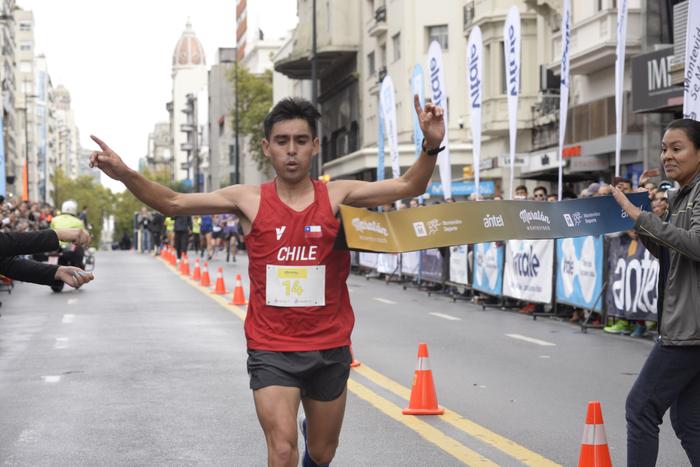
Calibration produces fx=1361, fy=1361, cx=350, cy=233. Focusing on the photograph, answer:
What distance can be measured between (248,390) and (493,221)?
5.13 m

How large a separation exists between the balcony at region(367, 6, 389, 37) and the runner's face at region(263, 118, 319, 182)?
53074mm

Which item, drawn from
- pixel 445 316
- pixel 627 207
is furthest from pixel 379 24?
pixel 627 207

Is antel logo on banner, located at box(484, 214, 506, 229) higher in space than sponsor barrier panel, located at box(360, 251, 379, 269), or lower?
higher

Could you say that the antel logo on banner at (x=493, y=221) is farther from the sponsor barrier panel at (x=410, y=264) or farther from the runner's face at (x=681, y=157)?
the sponsor barrier panel at (x=410, y=264)

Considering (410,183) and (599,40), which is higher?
(599,40)

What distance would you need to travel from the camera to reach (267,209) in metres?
5.79

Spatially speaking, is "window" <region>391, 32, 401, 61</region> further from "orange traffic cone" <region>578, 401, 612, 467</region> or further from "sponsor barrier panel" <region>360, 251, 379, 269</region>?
"orange traffic cone" <region>578, 401, 612, 467</region>

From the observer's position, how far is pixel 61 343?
15.5 m

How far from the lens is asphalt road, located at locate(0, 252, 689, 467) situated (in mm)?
8383

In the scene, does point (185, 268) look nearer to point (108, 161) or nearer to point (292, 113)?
point (292, 113)

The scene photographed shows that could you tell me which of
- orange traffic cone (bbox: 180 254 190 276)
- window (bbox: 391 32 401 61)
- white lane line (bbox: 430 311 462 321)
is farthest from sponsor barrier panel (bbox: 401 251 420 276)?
window (bbox: 391 32 401 61)

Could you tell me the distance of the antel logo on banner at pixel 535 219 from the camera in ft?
21.8

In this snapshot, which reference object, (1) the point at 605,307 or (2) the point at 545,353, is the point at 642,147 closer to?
(1) the point at 605,307

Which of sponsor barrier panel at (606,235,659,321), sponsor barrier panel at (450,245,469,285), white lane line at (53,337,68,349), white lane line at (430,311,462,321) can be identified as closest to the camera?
white lane line at (53,337,68,349)
